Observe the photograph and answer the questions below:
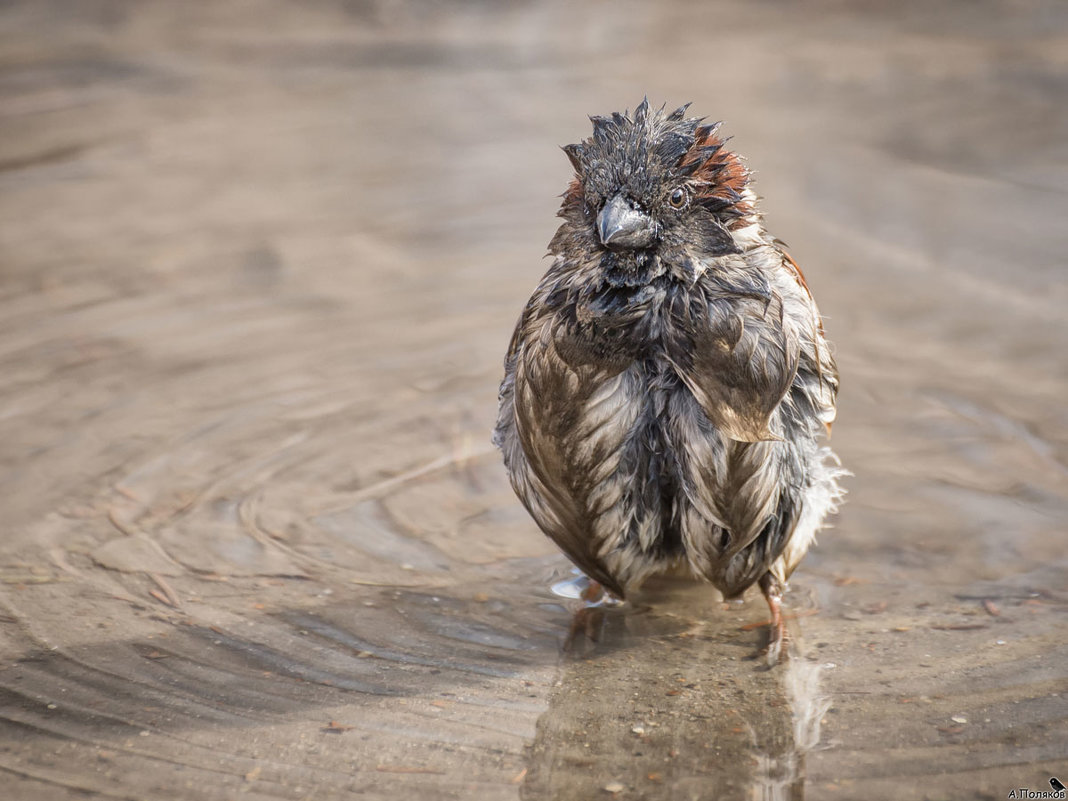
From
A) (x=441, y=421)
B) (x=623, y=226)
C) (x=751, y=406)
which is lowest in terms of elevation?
(x=441, y=421)

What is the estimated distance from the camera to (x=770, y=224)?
23.7 feet

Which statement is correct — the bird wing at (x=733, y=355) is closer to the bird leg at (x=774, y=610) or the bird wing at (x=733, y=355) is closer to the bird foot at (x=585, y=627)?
the bird leg at (x=774, y=610)

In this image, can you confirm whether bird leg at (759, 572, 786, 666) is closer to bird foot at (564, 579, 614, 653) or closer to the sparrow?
the sparrow

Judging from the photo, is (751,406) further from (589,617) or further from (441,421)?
(441,421)

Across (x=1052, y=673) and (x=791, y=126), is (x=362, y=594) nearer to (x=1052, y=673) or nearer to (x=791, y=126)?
(x=1052, y=673)

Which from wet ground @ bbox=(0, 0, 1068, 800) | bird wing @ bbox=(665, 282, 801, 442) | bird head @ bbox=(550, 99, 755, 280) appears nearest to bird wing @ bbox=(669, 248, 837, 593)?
bird wing @ bbox=(665, 282, 801, 442)

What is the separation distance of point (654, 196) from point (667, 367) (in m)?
0.49

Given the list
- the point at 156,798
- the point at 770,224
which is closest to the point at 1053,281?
the point at 770,224

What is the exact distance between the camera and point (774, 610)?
13.9 feet

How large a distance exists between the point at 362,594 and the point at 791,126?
5577 millimetres

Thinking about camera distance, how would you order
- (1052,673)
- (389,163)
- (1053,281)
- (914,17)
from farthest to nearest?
(914,17) → (389,163) → (1053,281) → (1052,673)

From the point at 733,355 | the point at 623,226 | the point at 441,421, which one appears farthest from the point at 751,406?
the point at 441,421

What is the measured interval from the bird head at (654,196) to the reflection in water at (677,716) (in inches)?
48.9

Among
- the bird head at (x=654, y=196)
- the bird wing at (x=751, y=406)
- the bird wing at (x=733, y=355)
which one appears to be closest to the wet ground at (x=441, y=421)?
the bird wing at (x=751, y=406)
